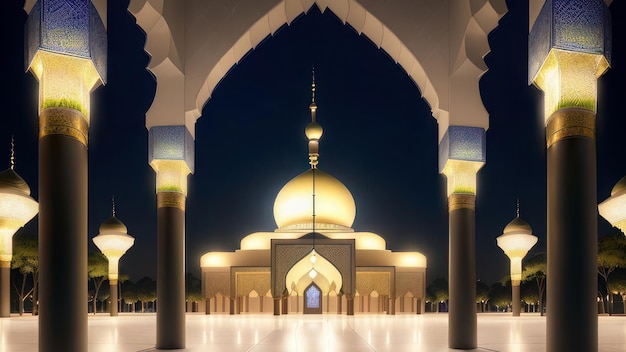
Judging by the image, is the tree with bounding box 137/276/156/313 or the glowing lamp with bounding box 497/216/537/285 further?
the tree with bounding box 137/276/156/313

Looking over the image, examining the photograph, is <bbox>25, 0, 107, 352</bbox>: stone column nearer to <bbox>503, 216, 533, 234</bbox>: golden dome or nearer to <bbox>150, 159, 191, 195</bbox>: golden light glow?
<bbox>150, 159, 191, 195</bbox>: golden light glow

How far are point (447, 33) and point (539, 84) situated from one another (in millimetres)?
3013

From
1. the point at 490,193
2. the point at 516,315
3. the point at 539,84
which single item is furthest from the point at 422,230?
the point at 539,84

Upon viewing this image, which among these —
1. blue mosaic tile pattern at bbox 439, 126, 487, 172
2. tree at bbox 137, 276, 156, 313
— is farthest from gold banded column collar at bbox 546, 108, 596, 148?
tree at bbox 137, 276, 156, 313

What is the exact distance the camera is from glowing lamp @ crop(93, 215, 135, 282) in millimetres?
21297

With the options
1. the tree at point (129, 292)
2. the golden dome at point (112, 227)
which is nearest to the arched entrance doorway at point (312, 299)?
the golden dome at point (112, 227)

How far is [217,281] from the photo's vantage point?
2209 cm

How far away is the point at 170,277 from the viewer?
25.1 feet

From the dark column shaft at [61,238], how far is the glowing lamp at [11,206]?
13.8 metres

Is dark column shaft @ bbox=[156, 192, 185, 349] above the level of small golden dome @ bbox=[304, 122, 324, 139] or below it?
below

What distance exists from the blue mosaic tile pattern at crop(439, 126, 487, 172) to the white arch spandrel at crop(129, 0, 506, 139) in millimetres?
92

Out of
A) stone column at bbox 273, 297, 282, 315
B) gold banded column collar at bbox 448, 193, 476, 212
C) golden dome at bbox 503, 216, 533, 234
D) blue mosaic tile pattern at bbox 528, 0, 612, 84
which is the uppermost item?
blue mosaic tile pattern at bbox 528, 0, 612, 84

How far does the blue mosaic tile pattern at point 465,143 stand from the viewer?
7945 millimetres

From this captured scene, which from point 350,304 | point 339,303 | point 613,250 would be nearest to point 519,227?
point 613,250
